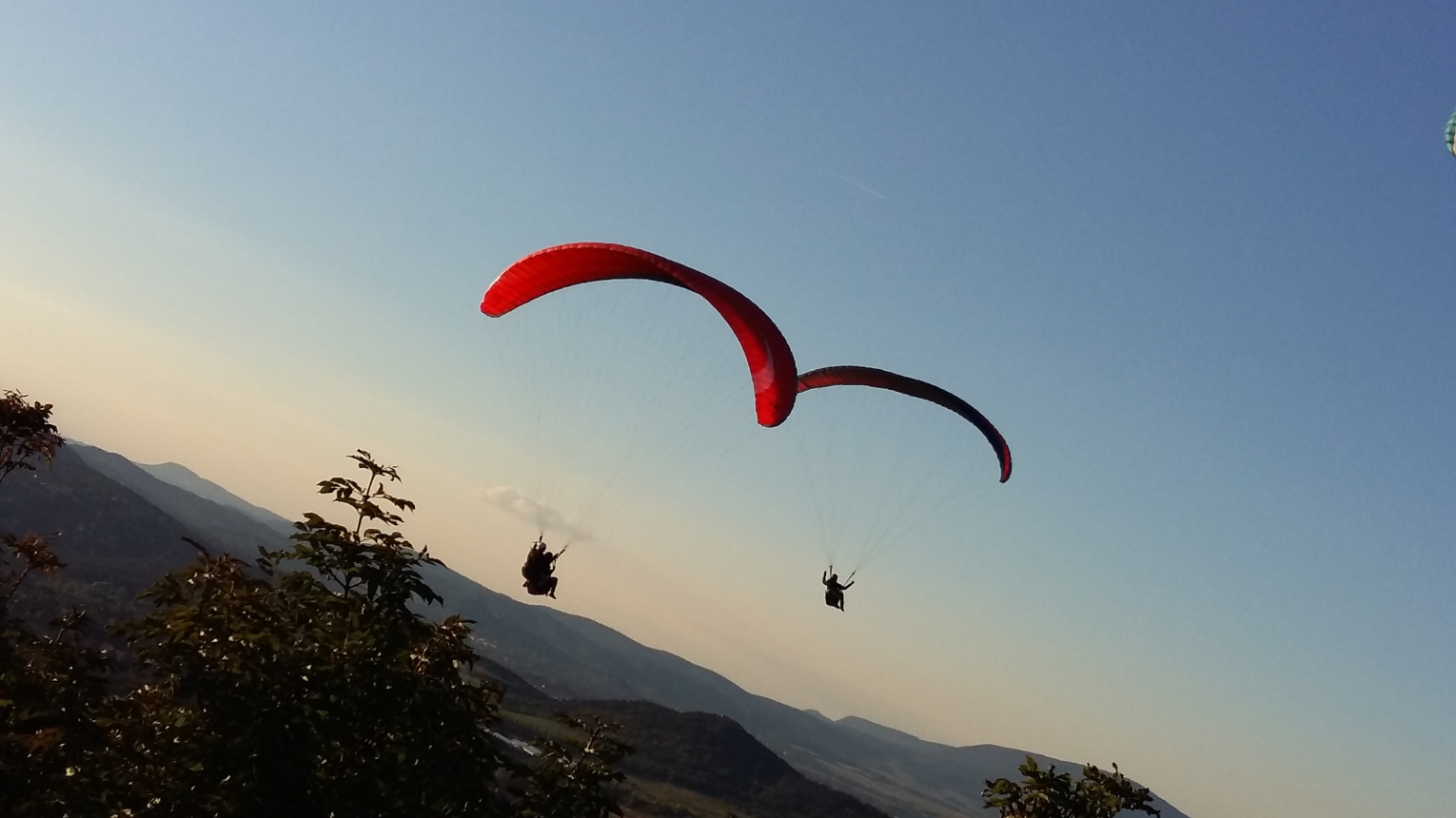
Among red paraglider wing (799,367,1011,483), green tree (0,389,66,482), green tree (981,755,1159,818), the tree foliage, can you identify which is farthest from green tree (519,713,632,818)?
red paraglider wing (799,367,1011,483)

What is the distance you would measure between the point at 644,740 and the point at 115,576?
92759mm

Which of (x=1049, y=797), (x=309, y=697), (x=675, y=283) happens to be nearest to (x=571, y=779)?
(x=309, y=697)

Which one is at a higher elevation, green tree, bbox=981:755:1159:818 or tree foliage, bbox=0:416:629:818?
green tree, bbox=981:755:1159:818

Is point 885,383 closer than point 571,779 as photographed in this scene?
No

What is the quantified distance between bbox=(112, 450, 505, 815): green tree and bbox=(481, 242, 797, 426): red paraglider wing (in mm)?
9762

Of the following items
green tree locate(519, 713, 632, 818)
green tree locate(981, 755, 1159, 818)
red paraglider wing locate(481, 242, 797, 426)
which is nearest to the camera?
green tree locate(519, 713, 632, 818)

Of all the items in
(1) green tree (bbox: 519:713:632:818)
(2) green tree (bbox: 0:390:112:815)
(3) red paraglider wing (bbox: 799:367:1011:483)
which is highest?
(3) red paraglider wing (bbox: 799:367:1011:483)

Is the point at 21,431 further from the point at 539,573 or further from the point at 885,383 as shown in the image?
the point at 885,383

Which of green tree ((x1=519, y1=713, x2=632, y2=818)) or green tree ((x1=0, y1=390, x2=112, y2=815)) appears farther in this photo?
green tree ((x1=519, y1=713, x2=632, y2=818))

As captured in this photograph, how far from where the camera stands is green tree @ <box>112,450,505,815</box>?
915 cm

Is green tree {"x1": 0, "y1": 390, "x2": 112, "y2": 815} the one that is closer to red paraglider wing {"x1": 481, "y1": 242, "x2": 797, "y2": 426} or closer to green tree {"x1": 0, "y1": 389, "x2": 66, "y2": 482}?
green tree {"x1": 0, "y1": 389, "x2": 66, "y2": 482}

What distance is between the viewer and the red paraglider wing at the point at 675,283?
1977 centimetres

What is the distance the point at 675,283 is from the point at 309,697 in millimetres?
12714

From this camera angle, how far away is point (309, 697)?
952cm
